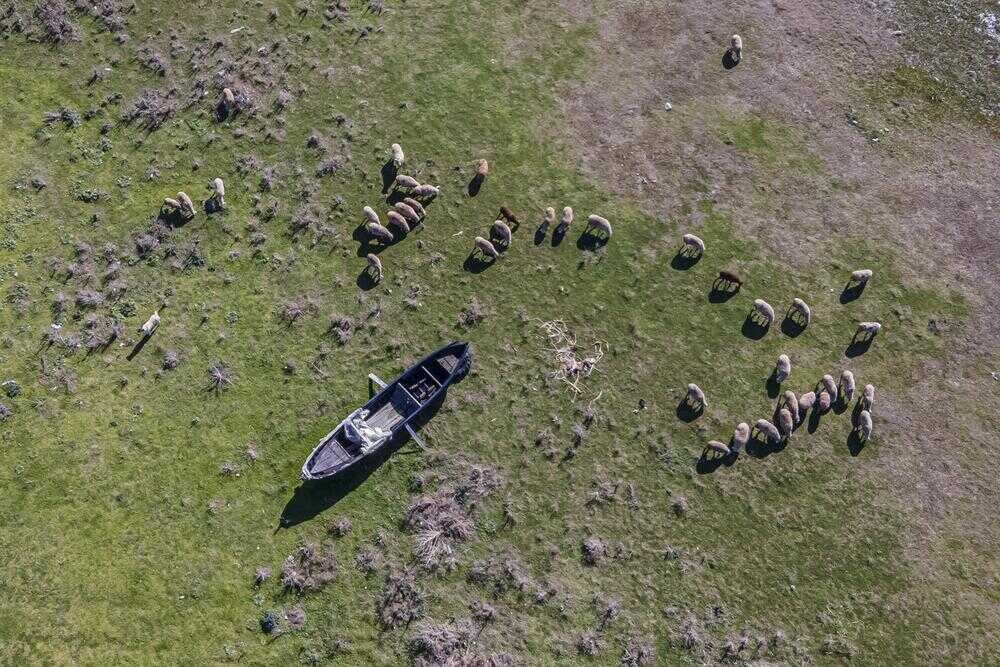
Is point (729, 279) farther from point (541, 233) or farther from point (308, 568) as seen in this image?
point (308, 568)

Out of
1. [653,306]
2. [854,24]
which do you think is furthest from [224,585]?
[854,24]

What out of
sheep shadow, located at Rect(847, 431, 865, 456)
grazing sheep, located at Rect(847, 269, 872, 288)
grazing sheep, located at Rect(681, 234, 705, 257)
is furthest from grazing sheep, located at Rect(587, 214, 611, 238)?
sheep shadow, located at Rect(847, 431, 865, 456)

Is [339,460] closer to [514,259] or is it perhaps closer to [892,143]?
[514,259]

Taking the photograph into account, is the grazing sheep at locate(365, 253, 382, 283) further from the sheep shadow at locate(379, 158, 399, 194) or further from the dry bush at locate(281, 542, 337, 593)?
the dry bush at locate(281, 542, 337, 593)

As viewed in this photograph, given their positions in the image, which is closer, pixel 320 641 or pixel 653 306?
pixel 320 641

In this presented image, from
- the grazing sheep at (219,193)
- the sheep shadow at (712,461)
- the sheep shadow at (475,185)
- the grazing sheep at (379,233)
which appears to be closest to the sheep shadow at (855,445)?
the sheep shadow at (712,461)

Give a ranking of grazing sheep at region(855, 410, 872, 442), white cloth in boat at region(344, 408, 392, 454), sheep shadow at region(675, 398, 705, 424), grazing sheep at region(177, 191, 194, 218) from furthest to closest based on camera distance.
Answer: grazing sheep at region(177, 191, 194, 218), sheep shadow at region(675, 398, 705, 424), grazing sheep at region(855, 410, 872, 442), white cloth in boat at region(344, 408, 392, 454)

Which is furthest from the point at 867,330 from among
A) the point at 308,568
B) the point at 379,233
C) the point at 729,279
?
the point at 308,568

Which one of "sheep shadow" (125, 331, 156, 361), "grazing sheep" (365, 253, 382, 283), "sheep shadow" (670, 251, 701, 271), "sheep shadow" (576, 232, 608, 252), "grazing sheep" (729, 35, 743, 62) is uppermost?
"grazing sheep" (729, 35, 743, 62)
